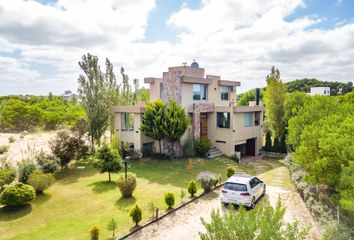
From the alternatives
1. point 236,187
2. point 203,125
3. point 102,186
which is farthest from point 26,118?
point 236,187

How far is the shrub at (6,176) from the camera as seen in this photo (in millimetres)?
16328

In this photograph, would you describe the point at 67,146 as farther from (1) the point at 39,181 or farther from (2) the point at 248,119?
(2) the point at 248,119

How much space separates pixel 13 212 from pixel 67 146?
846 centimetres

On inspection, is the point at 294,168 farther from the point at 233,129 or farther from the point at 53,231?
the point at 53,231

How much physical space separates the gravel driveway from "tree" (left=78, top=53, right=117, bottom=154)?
1457 centimetres

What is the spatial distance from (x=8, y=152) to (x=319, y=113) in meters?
31.5

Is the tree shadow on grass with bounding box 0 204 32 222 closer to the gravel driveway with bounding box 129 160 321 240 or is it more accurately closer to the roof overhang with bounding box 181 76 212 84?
the gravel driveway with bounding box 129 160 321 240

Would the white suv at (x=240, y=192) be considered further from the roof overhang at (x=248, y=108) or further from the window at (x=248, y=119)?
the window at (x=248, y=119)

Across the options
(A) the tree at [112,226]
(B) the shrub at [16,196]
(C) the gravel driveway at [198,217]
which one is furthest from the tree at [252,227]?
(B) the shrub at [16,196]

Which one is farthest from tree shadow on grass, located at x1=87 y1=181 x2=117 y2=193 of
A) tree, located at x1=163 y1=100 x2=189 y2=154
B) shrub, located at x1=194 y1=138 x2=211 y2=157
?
shrub, located at x1=194 y1=138 x2=211 y2=157

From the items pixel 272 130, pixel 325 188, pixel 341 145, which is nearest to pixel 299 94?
pixel 272 130

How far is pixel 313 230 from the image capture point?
12.0 metres

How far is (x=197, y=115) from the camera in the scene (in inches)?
1077

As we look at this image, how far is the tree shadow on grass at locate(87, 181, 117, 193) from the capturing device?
17.5m
